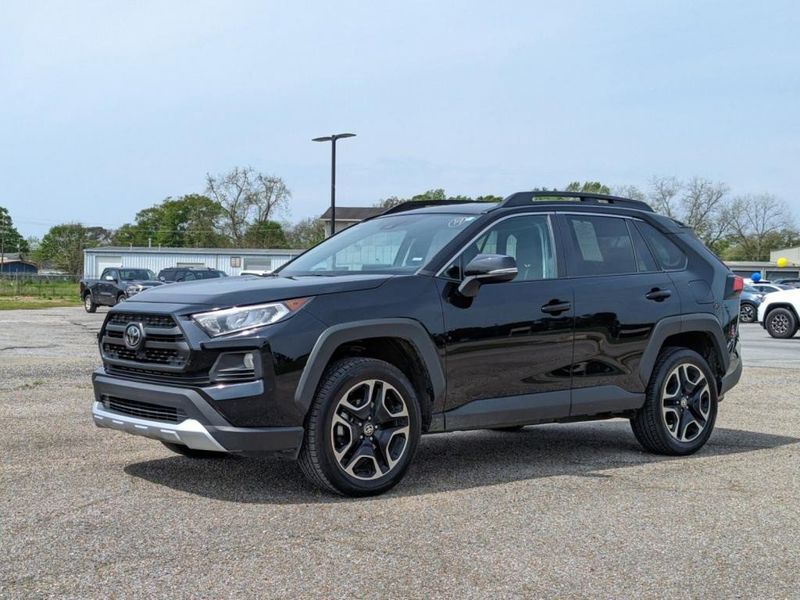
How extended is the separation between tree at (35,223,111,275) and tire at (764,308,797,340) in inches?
2805

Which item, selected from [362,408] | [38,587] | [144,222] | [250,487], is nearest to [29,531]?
[38,587]

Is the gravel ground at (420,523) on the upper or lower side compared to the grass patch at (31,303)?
upper

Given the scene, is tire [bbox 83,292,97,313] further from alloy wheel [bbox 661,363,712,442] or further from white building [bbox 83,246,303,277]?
alloy wheel [bbox 661,363,712,442]

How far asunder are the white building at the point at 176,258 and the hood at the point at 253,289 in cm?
5814

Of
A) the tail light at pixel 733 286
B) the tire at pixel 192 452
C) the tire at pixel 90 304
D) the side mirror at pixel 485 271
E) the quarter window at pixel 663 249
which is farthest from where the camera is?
the tire at pixel 90 304

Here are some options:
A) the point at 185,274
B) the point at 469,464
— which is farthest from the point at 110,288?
the point at 469,464

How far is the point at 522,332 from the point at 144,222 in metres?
121

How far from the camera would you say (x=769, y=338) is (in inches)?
907

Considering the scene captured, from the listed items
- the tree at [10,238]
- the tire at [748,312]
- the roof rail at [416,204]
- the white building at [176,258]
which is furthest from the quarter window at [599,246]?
the tree at [10,238]

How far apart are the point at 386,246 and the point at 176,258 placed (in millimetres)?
59600

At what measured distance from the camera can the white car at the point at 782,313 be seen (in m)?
22.7

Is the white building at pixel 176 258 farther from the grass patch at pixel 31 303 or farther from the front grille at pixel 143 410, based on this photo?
the front grille at pixel 143 410

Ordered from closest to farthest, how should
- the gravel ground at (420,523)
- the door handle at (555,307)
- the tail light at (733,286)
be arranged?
the gravel ground at (420,523)
the door handle at (555,307)
the tail light at (733,286)

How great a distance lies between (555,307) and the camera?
249 inches
